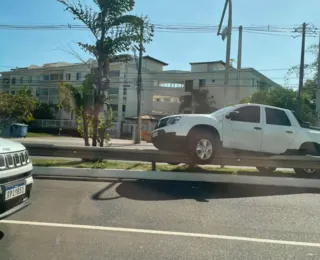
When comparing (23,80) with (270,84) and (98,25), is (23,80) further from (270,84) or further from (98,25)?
(98,25)

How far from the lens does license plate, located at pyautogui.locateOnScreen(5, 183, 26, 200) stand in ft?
13.3

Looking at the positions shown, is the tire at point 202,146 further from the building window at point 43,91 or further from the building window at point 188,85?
the building window at point 43,91

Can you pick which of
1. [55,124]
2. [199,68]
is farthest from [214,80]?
[55,124]

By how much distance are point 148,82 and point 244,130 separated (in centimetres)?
4469

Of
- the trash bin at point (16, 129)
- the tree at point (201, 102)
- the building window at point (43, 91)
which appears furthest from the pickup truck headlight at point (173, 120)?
the building window at point (43, 91)

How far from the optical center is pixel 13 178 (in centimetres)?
419

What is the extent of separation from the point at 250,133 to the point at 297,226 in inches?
152

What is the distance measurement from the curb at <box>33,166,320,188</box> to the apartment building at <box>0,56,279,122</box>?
119 feet

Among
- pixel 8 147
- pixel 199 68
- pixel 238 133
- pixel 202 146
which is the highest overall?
pixel 199 68

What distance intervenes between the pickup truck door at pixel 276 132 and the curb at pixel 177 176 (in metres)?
0.96

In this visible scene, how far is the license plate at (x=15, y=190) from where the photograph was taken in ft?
13.3

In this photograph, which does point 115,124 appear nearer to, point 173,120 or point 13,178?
point 173,120

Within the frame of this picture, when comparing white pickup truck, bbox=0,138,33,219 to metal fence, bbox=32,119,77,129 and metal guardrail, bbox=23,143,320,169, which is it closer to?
metal guardrail, bbox=23,143,320,169

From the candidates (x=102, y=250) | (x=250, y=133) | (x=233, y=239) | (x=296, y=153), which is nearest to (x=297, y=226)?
(x=233, y=239)
